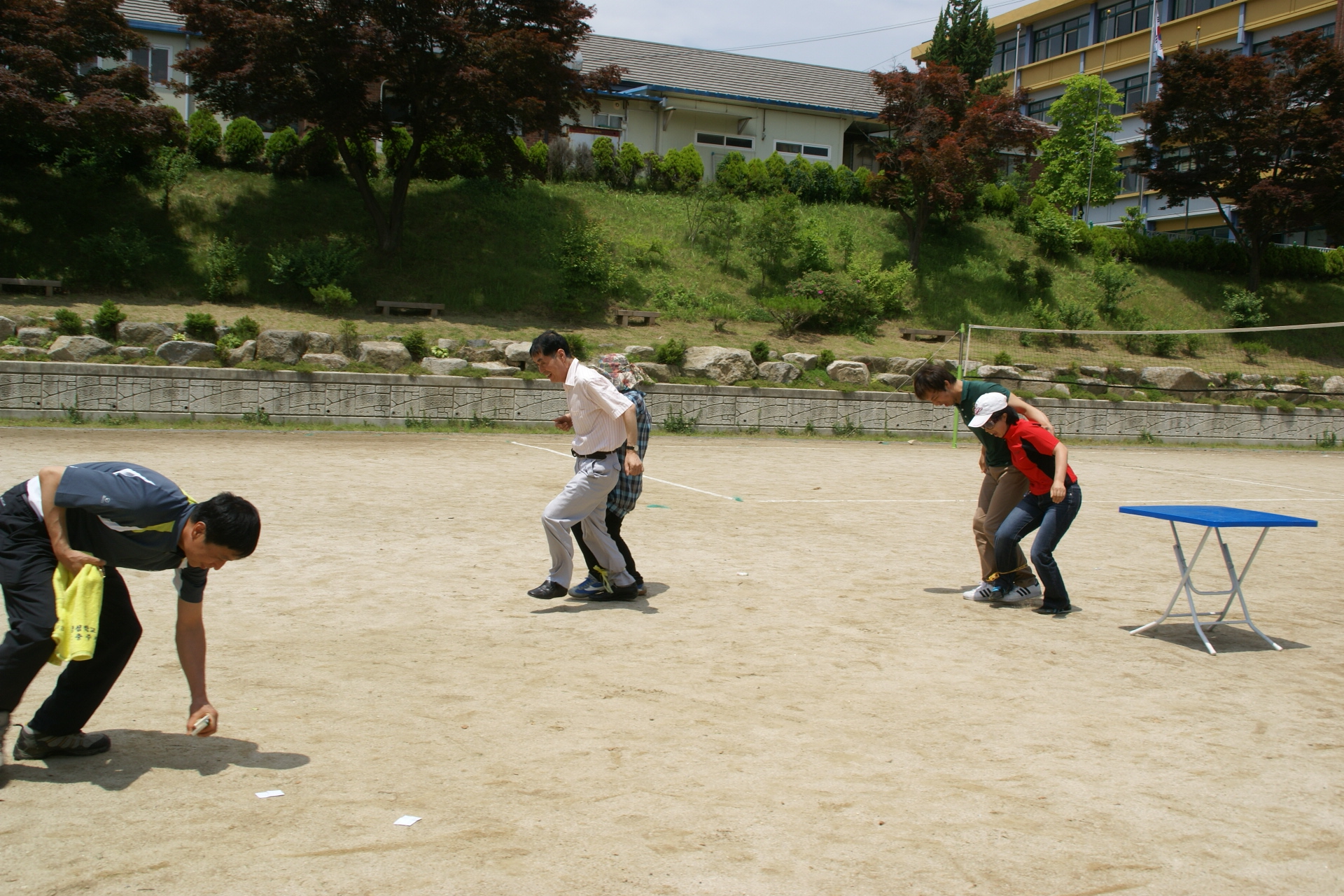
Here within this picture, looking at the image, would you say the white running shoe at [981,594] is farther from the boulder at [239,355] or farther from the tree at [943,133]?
the tree at [943,133]

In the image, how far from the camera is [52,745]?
12.4ft

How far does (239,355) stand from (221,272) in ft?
11.6

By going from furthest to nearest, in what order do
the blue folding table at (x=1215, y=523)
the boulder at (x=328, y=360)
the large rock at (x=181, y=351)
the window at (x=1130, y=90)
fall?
the window at (x=1130, y=90)
the boulder at (x=328, y=360)
the large rock at (x=181, y=351)
the blue folding table at (x=1215, y=523)

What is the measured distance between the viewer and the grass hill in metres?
21.4

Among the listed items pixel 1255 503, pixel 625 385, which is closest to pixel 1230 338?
pixel 1255 503

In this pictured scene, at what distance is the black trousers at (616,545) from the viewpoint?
6.89 metres

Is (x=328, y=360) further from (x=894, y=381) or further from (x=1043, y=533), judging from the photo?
(x=1043, y=533)

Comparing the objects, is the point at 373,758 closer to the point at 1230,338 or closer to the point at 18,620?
the point at 18,620

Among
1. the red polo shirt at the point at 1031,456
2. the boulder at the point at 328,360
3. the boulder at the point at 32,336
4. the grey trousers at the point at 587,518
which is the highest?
the boulder at the point at 32,336

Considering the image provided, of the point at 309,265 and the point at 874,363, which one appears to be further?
the point at 874,363

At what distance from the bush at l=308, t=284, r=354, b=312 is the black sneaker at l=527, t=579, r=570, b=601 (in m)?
16.0

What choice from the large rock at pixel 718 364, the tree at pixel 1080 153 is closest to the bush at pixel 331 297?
the large rock at pixel 718 364

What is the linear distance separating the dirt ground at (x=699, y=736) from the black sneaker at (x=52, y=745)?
0.06 meters

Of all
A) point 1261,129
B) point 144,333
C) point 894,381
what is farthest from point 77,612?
point 1261,129
